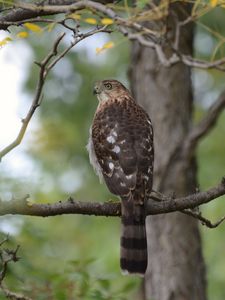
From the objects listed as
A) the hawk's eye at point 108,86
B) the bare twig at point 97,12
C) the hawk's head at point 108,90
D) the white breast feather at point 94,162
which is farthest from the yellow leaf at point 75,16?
the hawk's eye at point 108,86

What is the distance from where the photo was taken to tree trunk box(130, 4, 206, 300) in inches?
297

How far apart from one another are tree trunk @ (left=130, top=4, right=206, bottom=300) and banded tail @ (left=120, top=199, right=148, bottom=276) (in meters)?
1.84

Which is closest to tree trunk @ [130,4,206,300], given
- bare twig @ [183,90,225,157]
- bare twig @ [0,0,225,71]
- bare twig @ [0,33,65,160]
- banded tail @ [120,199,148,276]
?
bare twig @ [183,90,225,157]

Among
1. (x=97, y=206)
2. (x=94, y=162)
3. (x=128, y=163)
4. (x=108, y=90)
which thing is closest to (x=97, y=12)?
(x=97, y=206)

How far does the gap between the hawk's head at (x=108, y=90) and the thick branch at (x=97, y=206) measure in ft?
5.81

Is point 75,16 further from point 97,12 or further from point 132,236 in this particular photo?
point 132,236

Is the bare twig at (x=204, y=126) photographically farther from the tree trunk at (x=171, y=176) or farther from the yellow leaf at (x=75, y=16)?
the yellow leaf at (x=75, y=16)

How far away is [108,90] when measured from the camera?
7340 mm

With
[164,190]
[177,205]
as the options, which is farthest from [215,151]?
[177,205]

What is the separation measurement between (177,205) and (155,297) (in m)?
2.49

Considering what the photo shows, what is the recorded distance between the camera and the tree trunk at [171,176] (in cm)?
754

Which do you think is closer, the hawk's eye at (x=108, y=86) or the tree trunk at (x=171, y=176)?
the hawk's eye at (x=108, y=86)

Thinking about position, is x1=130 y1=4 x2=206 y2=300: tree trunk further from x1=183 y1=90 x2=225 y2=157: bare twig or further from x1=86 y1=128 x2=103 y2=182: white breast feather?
x1=86 y1=128 x2=103 y2=182: white breast feather

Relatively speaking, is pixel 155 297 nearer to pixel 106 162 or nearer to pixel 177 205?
pixel 106 162
